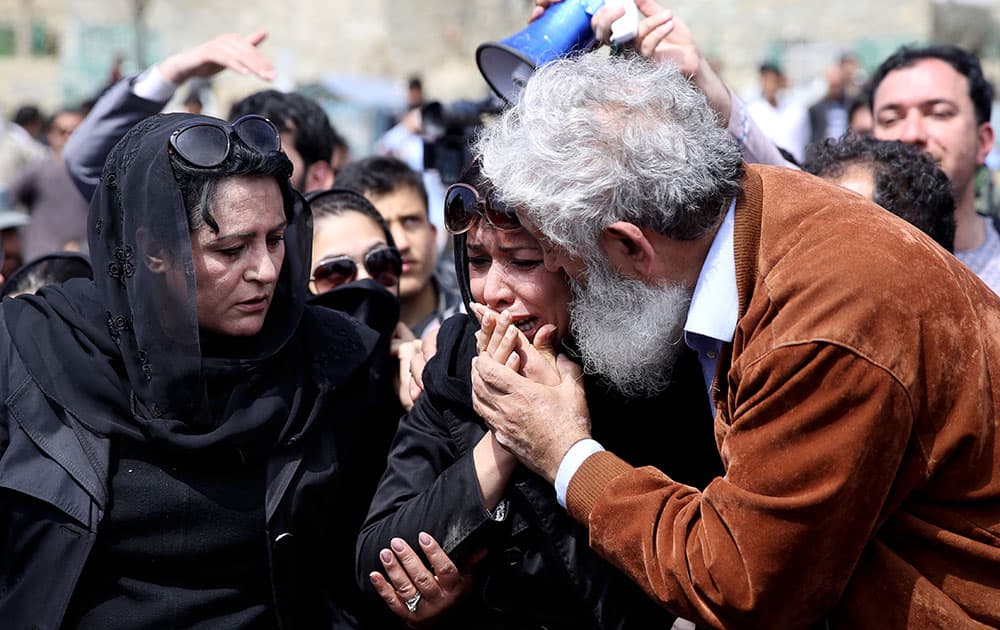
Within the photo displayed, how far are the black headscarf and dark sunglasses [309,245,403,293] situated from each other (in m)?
0.90

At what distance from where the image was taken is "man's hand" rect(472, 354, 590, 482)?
2.34 meters

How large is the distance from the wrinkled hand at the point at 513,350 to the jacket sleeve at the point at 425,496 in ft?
0.86

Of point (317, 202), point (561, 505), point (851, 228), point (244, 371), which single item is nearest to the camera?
point (851, 228)

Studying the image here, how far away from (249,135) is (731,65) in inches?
1063

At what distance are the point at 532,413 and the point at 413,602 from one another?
56 cm

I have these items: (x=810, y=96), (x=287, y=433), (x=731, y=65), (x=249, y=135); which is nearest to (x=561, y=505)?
(x=287, y=433)

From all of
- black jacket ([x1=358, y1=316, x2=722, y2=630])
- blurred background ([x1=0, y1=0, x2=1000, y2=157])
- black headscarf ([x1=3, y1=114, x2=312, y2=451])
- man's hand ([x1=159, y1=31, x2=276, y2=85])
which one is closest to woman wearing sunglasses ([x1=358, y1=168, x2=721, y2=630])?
black jacket ([x1=358, y1=316, x2=722, y2=630])

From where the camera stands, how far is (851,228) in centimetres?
211

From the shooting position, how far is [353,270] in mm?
3656

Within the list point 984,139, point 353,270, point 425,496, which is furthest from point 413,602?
point 984,139

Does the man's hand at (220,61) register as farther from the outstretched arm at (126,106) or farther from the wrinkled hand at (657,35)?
the wrinkled hand at (657,35)

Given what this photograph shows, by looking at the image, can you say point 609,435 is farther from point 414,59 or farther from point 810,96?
point 414,59

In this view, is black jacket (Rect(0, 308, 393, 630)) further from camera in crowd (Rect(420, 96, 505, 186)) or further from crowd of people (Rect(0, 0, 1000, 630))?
camera in crowd (Rect(420, 96, 505, 186))

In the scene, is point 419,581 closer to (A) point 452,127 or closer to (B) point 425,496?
(B) point 425,496
